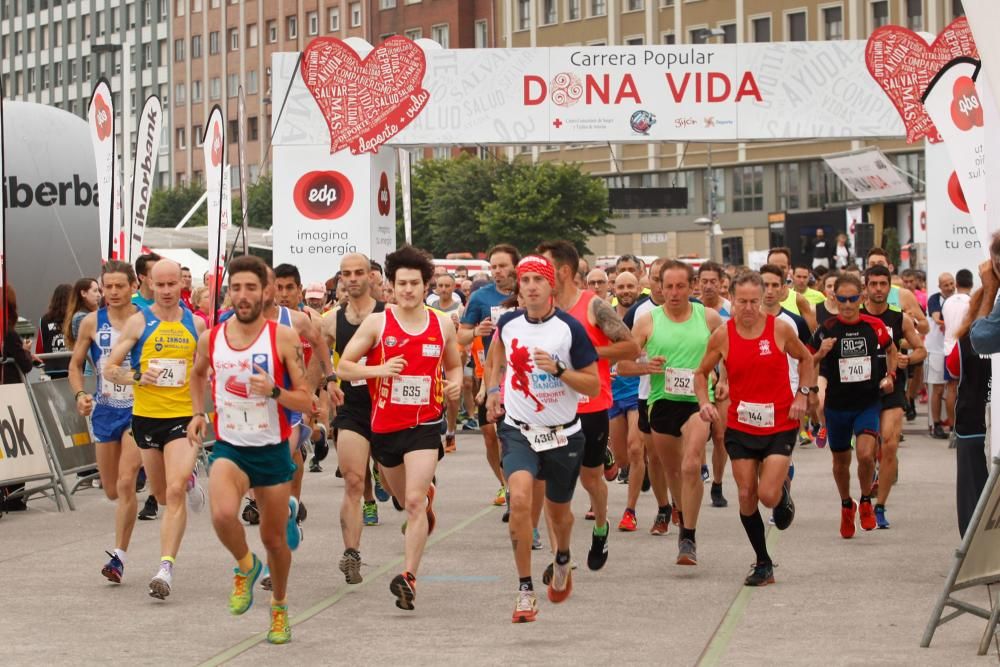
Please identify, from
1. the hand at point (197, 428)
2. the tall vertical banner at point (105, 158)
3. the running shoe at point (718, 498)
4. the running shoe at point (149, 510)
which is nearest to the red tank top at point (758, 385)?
the hand at point (197, 428)

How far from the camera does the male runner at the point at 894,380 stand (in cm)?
1188

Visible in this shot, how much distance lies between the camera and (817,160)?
228 ft

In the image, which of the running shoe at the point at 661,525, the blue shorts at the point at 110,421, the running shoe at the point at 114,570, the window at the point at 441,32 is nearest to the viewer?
the running shoe at the point at 114,570

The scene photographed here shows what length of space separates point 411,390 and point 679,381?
2632mm

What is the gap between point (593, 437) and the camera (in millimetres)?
9336

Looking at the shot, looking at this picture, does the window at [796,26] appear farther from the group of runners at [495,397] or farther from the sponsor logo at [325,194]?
the group of runners at [495,397]

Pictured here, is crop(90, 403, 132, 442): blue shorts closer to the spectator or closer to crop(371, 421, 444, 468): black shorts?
crop(371, 421, 444, 468): black shorts

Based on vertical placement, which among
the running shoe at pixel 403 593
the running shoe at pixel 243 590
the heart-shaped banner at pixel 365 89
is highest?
the heart-shaped banner at pixel 365 89

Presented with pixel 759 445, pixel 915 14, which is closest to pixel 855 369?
pixel 759 445

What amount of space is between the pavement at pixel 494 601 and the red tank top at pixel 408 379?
0.94 metres

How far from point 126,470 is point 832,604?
414cm

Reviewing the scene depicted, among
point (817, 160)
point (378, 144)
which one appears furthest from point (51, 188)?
point (817, 160)

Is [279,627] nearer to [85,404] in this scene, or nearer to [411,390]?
[411,390]

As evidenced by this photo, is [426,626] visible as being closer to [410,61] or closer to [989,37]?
[989,37]
